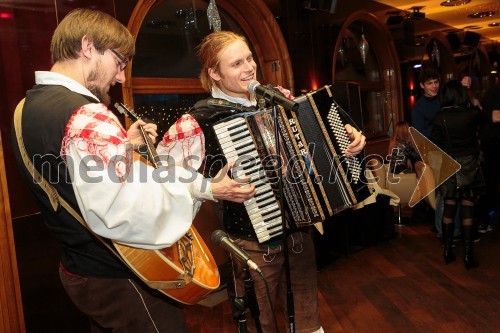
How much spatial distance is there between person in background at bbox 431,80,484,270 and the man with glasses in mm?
3124

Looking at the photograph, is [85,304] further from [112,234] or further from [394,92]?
[394,92]

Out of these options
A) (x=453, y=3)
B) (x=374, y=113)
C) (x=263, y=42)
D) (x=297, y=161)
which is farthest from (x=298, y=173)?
(x=453, y=3)

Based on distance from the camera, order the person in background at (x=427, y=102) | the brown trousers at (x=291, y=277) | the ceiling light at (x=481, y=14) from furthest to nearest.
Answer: the ceiling light at (x=481, y=14) → the person in background at (x=427, y=102) → the brown trousers at (x=291, y=277)

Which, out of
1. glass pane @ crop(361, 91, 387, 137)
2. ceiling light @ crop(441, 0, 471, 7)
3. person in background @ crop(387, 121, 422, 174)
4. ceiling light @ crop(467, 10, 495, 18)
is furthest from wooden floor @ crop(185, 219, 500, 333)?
ceiling light @ crop(467, 10, 495, 18)

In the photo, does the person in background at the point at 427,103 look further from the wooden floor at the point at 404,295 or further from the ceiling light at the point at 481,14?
the ceiling light at the point at 481,14

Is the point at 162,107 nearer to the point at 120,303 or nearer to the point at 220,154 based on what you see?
the point at 220,154

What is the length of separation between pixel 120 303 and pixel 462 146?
135 inches

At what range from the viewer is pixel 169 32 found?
3961 millimetres

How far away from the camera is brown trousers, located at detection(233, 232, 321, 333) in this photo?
6.25 feet

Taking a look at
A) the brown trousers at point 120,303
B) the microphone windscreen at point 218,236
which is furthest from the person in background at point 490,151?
the brown trousers at point 120,303

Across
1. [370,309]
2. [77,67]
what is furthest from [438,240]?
[77,67]

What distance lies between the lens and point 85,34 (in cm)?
132

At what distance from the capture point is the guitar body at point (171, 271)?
4.35ft

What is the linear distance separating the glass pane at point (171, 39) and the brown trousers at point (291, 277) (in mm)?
2214
